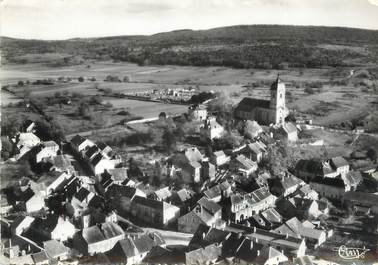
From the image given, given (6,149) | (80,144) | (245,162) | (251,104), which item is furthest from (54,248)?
(251,104)

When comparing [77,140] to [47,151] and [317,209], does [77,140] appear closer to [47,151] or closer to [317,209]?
[47,151]

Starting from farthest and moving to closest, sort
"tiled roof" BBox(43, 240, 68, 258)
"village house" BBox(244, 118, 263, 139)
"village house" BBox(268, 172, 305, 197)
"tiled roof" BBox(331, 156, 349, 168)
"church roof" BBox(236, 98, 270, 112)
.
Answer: "church roof" BBox(236, 98, 270, 112), "village house" BBox(244, 118, 263, 139), "tiled roof" BBox(331, 156, 349, 168), "village house" BBox(268, 172, 305, 197), "tiled roof" BBox(43, 240, 68, 258)

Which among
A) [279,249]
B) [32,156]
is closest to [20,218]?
[32,156]

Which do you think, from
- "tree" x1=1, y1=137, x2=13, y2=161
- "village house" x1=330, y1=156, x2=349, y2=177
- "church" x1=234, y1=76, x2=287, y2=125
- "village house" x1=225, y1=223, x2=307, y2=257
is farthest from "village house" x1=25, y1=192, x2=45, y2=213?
"church" x1=234, y1=76, x2=287, y2=125

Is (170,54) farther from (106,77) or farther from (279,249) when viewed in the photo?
(279,249)

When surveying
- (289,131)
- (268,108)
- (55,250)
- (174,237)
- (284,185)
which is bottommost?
(174,237)

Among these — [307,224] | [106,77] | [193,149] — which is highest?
[106,77]

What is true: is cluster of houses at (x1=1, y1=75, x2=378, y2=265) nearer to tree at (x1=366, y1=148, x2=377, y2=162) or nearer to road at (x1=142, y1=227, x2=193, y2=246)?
road at (x1=142, y1=227, x2=193, y2=246)
